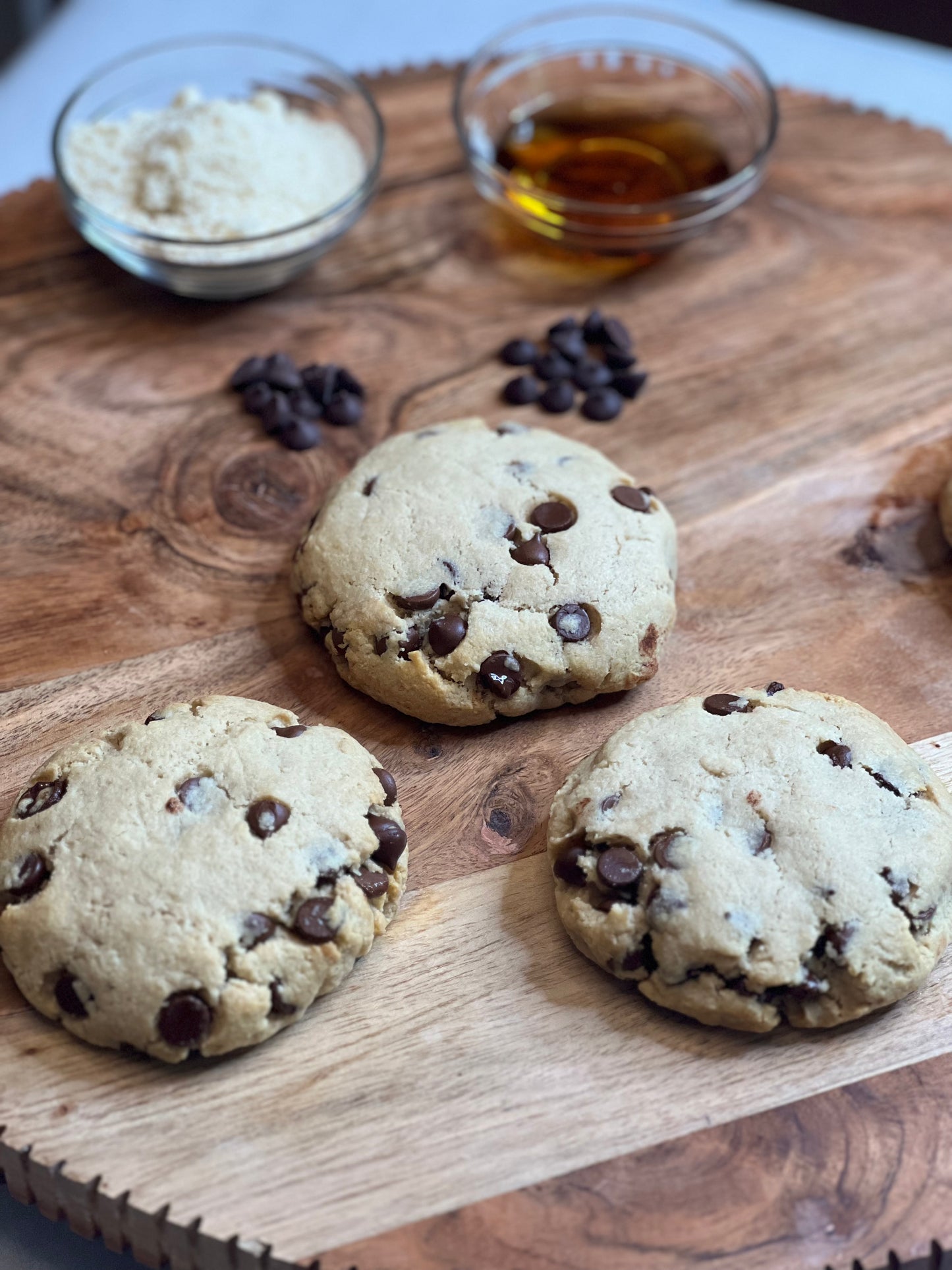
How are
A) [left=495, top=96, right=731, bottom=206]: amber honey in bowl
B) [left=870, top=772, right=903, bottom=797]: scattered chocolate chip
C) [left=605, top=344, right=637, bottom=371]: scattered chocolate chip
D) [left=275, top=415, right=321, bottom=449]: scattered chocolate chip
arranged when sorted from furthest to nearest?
[left=495, top=96, right=731, bottom=206]: amber honey in bowl, [left=605, top=344, right=637, bottom=371]: scattered chocolate chip, [left=275, top=415, right=321, bottom=449]: scattered chocolate chip, [left=870, top=772, right=903, bottom=797]: scattered chocolate chip

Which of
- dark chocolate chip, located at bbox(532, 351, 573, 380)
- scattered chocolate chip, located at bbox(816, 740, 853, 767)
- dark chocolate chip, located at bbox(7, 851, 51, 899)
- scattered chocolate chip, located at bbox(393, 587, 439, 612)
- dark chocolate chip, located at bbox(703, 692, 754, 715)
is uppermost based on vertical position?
dark chocolate chip, located at bbox(532, 351, 573, 380)

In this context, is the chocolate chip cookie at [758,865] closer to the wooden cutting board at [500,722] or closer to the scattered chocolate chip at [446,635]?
the wooden cutting board at [500,722]

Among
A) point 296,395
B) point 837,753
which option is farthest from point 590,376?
point 837,753

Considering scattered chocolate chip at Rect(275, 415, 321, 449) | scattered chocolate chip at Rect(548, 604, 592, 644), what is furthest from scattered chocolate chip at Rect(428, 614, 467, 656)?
scattered chocolate chip at Rect(275, 415, 321, 449)

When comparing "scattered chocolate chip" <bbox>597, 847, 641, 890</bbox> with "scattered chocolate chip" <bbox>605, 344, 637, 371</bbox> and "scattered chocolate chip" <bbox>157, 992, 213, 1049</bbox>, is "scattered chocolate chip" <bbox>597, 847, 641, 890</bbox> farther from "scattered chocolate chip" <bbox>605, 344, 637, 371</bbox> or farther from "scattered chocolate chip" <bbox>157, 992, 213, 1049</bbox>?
"scattered chocolate chip" <bbox>605, 344, 637, 371</bbox>

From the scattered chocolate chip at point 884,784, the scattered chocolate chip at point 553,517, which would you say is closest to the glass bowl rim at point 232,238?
the scattered chocolate chip at point 553,517

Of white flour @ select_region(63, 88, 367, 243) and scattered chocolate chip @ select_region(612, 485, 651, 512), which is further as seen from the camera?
white flour @ select_region(63, 88, 367, 243)
